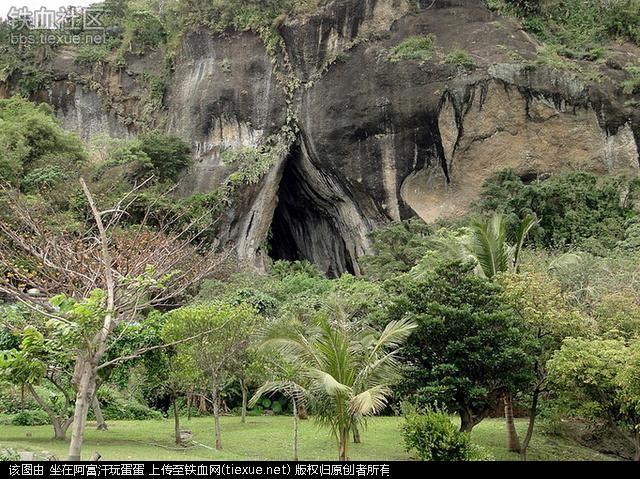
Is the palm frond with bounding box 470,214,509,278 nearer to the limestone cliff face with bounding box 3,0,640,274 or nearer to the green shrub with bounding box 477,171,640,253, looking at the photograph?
the green shrub with bounding box 477,171,640,253

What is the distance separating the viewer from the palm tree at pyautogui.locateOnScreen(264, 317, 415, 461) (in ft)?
30.7

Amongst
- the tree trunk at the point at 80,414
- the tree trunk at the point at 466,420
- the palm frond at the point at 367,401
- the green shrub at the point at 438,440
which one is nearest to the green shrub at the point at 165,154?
the tree trunk at the point at 466,420

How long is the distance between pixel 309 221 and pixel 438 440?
2187 cm

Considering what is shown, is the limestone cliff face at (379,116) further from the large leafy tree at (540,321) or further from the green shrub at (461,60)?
the large leafy tree at (540,321)

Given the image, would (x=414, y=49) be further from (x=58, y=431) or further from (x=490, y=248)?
(x=58, y=431)

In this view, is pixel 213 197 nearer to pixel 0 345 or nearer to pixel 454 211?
pixel 454 211

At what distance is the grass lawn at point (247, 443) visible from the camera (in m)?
11.3

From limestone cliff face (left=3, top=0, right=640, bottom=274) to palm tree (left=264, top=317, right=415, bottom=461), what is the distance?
1638cm

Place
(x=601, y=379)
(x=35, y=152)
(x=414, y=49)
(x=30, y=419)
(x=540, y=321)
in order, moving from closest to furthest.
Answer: (x=601, y=379) → (x=540, y=321) → (x=30, y=419) → (x=35, y=152) → (x=414, y=49)

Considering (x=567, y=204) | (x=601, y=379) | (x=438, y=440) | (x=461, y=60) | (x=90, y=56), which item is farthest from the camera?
(x=90, y=56)

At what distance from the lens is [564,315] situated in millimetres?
11891

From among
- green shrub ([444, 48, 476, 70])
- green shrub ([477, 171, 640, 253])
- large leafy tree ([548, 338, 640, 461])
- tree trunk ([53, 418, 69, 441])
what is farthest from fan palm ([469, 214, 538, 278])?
green shrub ([444, 48, 476, 70])

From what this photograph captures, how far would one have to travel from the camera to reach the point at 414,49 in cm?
2677

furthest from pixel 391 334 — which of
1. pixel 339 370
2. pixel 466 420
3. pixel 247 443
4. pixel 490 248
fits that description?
pixel 490 248
